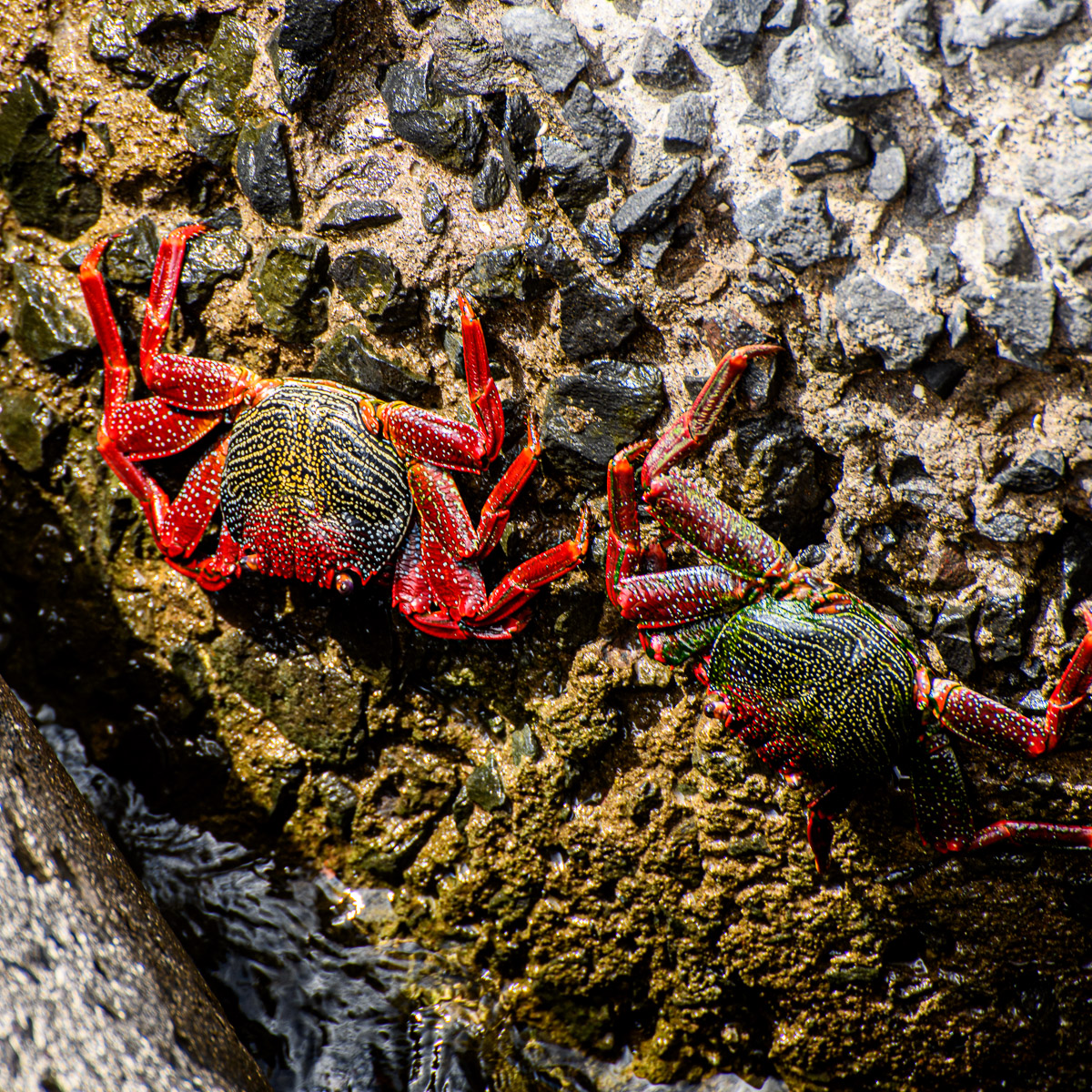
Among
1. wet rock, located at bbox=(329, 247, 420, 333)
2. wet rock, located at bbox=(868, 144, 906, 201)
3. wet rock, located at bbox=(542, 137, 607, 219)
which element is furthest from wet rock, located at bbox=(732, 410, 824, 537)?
wet rock, located at bbox=(329, 247, 420, 333)

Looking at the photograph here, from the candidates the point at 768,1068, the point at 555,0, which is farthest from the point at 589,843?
the point at 555,0

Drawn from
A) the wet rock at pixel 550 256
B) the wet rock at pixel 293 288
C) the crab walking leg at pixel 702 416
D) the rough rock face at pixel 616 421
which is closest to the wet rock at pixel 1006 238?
the rough rock face at pixel 616 421

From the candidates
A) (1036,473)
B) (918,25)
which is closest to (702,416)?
(1036,473)

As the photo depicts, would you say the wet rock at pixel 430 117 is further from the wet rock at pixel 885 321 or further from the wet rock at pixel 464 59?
the wet rock at pixel 885 321

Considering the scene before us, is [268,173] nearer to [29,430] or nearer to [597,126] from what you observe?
[597,126]

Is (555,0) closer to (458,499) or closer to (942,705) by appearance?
(458,499)

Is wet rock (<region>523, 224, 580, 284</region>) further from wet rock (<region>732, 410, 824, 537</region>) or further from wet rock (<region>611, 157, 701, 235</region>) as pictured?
wet rock (<region>732, 410, 824, 537</region>)
